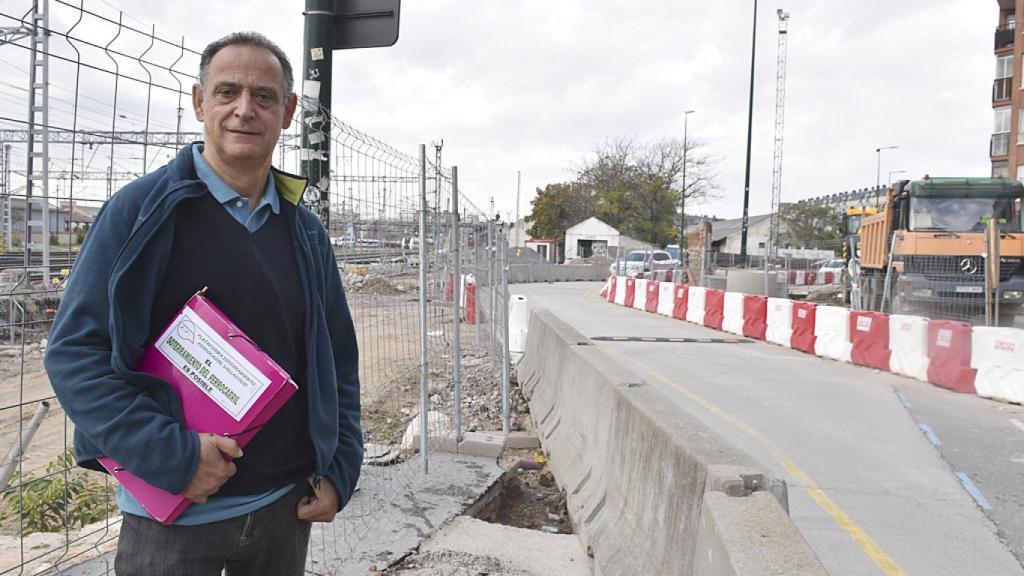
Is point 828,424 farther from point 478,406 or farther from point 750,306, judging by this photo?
point 750,306

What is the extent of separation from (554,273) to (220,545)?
1786 inches

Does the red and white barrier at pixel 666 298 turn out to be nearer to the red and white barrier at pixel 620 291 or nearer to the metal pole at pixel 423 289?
the red and white barrier at pixel 620 291

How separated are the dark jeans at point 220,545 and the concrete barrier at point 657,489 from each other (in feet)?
4.48

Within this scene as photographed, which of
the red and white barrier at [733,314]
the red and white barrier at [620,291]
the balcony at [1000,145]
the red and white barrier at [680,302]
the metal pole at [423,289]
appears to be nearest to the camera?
the metal pole at [423,289]

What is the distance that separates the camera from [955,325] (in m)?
10.8

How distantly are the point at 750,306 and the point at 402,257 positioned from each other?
12.7m

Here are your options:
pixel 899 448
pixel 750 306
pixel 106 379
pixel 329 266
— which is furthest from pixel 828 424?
pixel 750 306

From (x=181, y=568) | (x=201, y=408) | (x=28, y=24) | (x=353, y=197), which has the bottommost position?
(x=181, y=568)

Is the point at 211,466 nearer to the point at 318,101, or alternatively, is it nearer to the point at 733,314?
the point at 318,101

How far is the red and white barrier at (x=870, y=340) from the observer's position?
12.0m

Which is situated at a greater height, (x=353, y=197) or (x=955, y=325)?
(x=353, y=197)

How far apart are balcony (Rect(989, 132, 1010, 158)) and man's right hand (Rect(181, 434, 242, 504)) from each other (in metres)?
49.0

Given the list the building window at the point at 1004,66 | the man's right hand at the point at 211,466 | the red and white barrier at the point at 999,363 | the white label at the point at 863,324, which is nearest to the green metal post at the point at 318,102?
the man's right hand at the point at 211,466

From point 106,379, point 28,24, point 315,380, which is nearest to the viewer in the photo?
point 106,379
